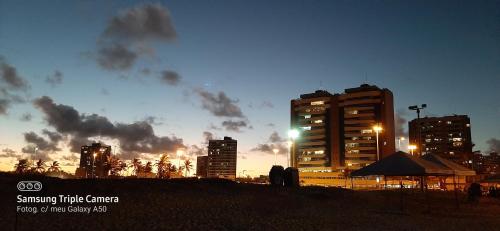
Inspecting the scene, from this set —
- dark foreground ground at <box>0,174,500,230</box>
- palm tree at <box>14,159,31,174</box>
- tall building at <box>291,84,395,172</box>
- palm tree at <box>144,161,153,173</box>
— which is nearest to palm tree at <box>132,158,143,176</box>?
palm tree at <box>144,161,153,173</box>

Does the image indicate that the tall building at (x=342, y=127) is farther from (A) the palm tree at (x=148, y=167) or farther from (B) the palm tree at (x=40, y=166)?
(B) the palm tree at (x=40, y=166)

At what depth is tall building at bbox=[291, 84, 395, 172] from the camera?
477ft

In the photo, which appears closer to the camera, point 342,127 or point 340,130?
point 342,127

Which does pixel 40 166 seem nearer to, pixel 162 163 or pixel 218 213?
pixel 162 163

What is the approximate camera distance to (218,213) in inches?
593

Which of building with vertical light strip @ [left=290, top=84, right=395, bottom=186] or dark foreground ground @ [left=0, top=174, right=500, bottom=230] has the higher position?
building with vertical light strip @ [left=290, top=84, right=395, bottom=186]

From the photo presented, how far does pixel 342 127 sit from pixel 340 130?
4.52 feet

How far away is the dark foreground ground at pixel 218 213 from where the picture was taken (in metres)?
12.4

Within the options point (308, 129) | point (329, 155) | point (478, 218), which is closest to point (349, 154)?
point (329, 155)

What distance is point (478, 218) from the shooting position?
17672mm

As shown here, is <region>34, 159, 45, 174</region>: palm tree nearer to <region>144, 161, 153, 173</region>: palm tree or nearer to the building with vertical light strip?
<region>144, 161, 153, 173</region>: palm tree

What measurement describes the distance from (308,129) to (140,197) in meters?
151

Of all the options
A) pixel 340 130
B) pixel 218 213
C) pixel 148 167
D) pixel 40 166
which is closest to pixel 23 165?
pixel 40 166

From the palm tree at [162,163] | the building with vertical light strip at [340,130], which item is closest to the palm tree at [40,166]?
the palm tree at [162,163]
